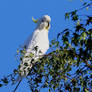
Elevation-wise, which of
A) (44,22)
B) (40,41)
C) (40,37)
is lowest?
(40,41)

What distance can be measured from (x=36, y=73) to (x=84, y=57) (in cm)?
117

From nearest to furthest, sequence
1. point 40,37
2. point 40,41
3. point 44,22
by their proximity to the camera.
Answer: point 40,41, point 40,37, point 44,22

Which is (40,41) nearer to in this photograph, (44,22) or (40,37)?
(40,37)

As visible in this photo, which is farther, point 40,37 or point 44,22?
point 44,22

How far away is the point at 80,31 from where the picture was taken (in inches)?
81.8

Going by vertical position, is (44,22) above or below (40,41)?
above

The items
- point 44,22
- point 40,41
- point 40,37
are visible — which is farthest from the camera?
point 44,22

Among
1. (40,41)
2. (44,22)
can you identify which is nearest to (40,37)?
(40,41)

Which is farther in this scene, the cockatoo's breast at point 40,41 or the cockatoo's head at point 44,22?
the cockatoo's head at point 44,22

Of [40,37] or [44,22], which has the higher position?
[44,22]

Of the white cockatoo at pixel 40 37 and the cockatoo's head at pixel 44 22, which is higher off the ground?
the cockatoo's head at pixel 44 22

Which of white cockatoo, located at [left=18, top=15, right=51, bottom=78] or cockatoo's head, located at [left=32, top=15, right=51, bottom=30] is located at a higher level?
cockatoo's head, located at [left=32, top=15, right=51, bottom=30]

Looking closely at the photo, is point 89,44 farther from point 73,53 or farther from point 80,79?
point 80,79

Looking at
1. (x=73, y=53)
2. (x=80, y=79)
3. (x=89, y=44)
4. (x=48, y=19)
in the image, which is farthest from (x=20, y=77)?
(x=48, y=19)
